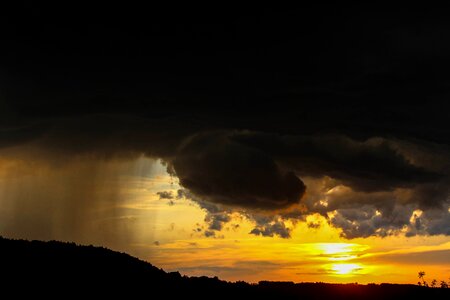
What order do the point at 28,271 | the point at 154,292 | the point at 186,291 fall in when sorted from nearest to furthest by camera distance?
the point at 28,271 → the point at 154,292 → the point at 186,291

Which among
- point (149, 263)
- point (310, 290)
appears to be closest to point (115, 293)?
point (149, 263)

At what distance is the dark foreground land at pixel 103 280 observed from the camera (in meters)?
106

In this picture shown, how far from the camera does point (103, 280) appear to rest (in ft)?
388

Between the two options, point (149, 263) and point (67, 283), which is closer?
point (67, 283)

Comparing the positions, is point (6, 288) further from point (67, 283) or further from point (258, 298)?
point (258, 298)

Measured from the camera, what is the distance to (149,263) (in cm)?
13988

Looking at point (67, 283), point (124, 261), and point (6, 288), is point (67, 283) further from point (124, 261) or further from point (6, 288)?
point (124, 261)

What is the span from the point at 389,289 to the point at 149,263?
73407 mm

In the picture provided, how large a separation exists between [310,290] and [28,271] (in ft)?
273

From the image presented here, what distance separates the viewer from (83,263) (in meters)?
124

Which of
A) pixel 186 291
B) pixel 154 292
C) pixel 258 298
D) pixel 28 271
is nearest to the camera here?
pixel 28 271

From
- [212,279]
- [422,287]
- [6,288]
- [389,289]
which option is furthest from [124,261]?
[422,287]

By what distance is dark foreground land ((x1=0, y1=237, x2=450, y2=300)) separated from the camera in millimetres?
106000

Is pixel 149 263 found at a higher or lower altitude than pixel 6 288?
higher
